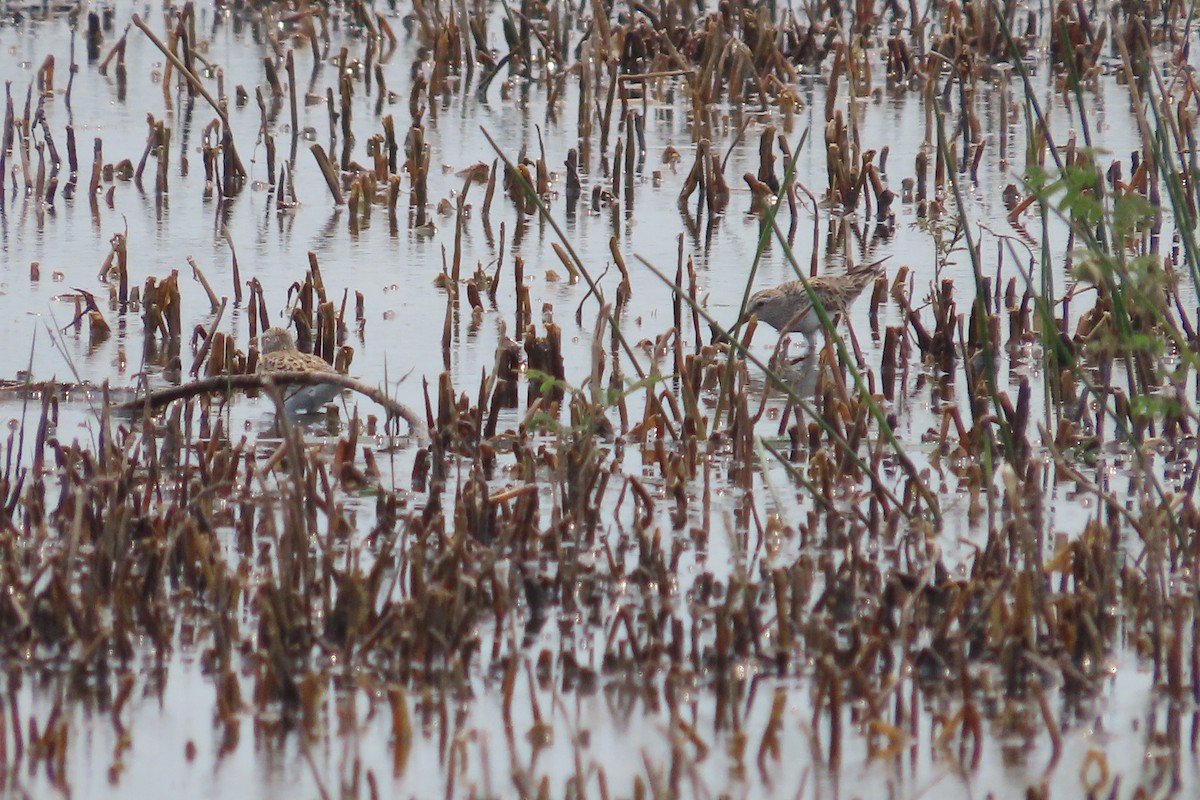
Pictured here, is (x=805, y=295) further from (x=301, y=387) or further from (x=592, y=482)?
(x=592, y=482)

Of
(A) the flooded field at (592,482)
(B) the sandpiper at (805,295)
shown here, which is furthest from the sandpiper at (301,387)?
(B) the sandpiper at (805,295)

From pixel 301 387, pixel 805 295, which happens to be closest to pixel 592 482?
pixel 301 387

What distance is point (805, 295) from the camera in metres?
8.10

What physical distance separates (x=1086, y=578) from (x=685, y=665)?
104 cm

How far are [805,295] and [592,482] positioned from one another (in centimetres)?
309

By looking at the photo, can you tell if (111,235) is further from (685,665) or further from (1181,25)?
(1181,25)

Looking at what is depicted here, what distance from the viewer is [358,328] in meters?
7.83

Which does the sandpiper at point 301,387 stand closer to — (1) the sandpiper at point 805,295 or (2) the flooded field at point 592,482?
(2) the flooded field at point 592,482

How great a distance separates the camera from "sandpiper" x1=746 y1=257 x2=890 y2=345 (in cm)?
800

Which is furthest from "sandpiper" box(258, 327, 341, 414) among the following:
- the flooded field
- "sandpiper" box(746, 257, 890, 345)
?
"sandpiper" box(746, 257, 890, 345)

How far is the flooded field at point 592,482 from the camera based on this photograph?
4.04m

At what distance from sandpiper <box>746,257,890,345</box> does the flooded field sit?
1.0 inches

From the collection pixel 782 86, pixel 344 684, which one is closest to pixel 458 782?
pixel 344 684

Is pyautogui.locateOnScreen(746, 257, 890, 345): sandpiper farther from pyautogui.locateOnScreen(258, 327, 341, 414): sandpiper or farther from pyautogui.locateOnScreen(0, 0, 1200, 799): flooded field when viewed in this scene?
pyautogui.locateOnScreen(258, 327, 341, 414): sandpiper
